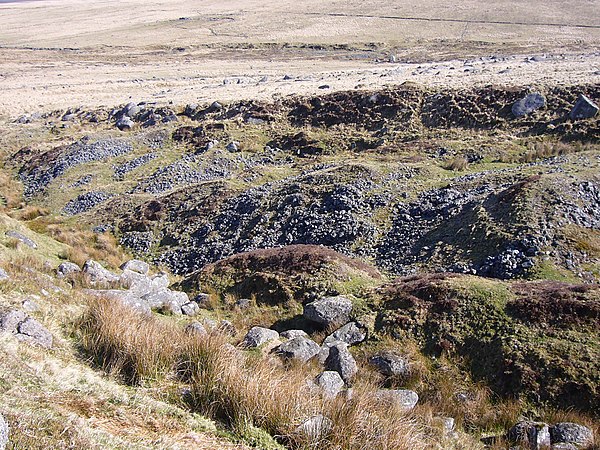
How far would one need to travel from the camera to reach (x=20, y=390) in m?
5.69

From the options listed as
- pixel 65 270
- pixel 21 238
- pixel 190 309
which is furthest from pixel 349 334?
pixel 21 238

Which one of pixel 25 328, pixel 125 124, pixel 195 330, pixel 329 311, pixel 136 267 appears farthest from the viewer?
pixel 125 124

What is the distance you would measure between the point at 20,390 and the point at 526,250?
1298cm

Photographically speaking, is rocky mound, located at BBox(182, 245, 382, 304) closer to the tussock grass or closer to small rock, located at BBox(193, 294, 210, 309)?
small rock, located at BBox(193, 294, 210, 309)

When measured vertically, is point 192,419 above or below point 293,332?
above

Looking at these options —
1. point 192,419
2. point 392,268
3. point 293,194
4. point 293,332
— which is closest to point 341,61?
point 293,194

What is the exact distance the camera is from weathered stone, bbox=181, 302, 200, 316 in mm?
12453

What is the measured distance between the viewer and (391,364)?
933cm

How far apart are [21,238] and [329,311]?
456 inches

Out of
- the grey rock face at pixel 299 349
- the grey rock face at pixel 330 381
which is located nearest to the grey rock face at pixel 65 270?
the grey rock face at pixel 299 349

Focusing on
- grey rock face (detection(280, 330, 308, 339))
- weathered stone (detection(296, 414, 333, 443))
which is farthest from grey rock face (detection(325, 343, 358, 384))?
weathered stone (detection(296, 414, 333, 443))

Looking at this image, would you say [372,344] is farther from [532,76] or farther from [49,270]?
Answer: [532,76]

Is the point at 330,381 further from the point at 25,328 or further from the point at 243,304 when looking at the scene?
the point at 243,304

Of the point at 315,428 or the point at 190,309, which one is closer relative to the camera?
the point at 315,428
